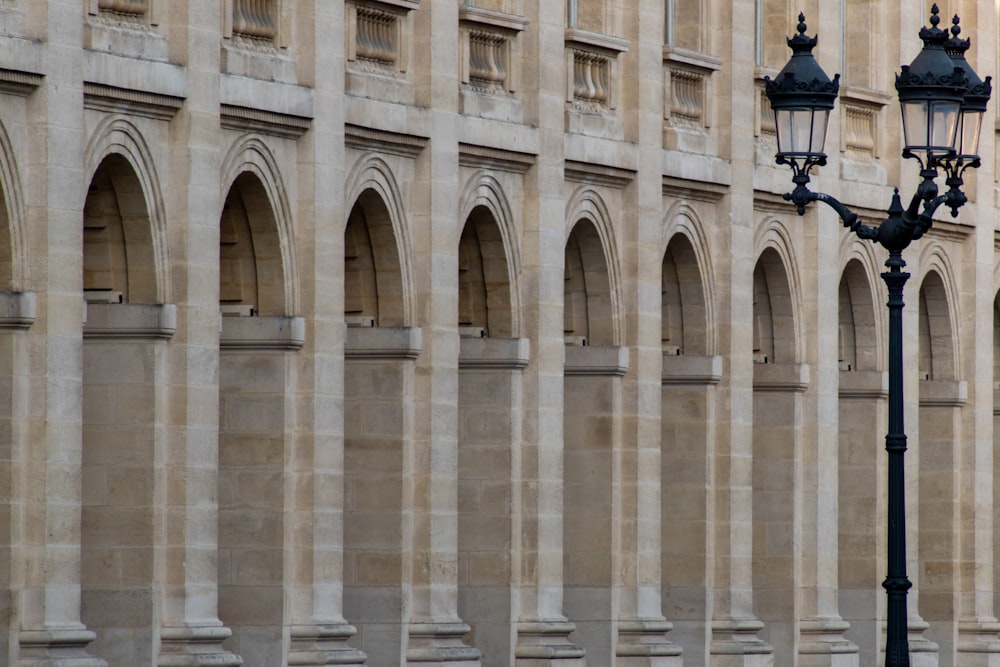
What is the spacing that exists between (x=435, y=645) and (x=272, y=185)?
17.1 ft

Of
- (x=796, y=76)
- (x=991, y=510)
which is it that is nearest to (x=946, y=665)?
(x=991, y=510)

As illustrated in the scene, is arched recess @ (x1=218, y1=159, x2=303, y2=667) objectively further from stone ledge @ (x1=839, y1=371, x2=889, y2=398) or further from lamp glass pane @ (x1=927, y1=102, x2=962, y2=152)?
stone ledge @ (x1=839, y1=371, x2=889, y2=398)

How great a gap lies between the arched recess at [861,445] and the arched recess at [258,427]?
14245 millimetres

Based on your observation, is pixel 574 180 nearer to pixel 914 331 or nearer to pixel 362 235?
pixel 362 235

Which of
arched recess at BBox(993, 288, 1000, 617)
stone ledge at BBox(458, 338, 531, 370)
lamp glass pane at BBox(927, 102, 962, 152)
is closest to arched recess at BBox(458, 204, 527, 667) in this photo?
stone ledge at BBox(458, 338, 531, 370)

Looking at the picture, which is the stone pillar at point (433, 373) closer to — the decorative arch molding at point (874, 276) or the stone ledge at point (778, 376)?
the stone ledge at point (778, 376)

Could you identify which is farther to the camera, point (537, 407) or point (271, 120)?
point (537, 407)

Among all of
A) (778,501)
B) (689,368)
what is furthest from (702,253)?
(778,501)

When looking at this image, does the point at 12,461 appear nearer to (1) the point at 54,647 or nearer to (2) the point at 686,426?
(1) the point at 54,647

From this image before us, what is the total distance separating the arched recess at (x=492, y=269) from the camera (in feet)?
117

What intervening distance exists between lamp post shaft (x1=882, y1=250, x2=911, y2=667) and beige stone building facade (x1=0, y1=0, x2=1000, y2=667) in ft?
19.6

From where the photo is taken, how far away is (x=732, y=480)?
40094 mm

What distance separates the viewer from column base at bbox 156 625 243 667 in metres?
29.5

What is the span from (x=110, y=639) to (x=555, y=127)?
9.40 meters
